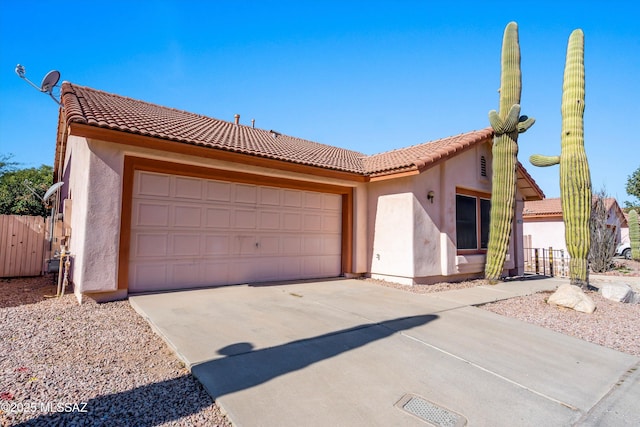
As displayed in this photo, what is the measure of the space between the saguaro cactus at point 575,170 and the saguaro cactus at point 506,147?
40.9 inches

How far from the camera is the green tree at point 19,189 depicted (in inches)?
723

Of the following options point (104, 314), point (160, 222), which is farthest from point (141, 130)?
point (104, 314)

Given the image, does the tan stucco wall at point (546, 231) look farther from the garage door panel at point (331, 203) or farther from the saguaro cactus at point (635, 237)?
the garage door panel at point (331, 203)

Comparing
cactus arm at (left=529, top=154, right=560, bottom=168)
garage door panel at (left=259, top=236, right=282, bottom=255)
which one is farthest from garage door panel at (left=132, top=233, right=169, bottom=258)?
cactus arm at (left=529, top=154, right=560, bottom=168)

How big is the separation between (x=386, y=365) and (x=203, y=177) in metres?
5.84

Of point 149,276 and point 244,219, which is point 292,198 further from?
point 149,276

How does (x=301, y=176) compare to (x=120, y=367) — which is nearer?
(x=120, y=367)

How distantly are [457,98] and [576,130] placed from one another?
472cm

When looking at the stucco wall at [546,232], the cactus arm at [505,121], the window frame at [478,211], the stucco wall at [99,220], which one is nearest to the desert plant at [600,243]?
the stucco wall at [546,232]

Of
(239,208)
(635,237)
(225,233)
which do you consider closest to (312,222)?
(239,208)

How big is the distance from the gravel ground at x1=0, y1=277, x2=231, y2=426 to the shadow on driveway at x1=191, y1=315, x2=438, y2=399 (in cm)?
16

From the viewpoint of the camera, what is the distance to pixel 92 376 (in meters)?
3.29

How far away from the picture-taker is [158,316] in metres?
5.21

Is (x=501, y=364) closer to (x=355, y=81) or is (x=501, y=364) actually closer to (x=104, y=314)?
(x=104, y=314)
